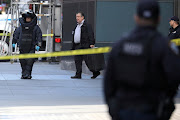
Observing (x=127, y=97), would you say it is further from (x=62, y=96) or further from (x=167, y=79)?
(x=62, y=96)

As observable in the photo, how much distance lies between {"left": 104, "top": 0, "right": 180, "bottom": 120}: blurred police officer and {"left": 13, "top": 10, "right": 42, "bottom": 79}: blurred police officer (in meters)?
10.2

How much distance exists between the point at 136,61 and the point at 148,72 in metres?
0.12

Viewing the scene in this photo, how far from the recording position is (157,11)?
3842 millimetres

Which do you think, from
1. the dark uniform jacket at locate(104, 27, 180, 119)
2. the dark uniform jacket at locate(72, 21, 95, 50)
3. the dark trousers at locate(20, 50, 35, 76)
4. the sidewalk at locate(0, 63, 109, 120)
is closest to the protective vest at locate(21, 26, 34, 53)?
the dark trousers at locate(20, 50, 35, 76)

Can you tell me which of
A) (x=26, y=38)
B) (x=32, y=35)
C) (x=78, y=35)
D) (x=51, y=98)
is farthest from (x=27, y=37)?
(x=51, y=98)

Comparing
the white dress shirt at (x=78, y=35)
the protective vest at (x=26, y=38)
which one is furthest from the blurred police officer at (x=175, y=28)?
the protective vest at (x=26, y=38)

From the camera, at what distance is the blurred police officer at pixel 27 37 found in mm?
13875

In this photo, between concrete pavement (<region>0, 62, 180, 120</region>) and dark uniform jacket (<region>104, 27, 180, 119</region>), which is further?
concrete pavement (<region>0, 62, 180, 120</region>)

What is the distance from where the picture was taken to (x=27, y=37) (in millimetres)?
13914

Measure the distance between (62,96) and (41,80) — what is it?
10.4 feet

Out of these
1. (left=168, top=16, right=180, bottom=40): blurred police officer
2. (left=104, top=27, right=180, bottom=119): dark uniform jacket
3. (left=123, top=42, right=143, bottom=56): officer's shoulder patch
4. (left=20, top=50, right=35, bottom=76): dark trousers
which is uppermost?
(left=168, top=16, right=180, bottom=40): blurred police officer

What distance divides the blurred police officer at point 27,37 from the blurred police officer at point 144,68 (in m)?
10.2

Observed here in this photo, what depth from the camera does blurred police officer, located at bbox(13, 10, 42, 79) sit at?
13875 millimetres

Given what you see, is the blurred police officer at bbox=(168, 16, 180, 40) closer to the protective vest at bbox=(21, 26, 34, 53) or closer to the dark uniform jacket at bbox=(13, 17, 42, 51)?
the dark uniform jacket at bbox=(13, 17, 42, 51)
